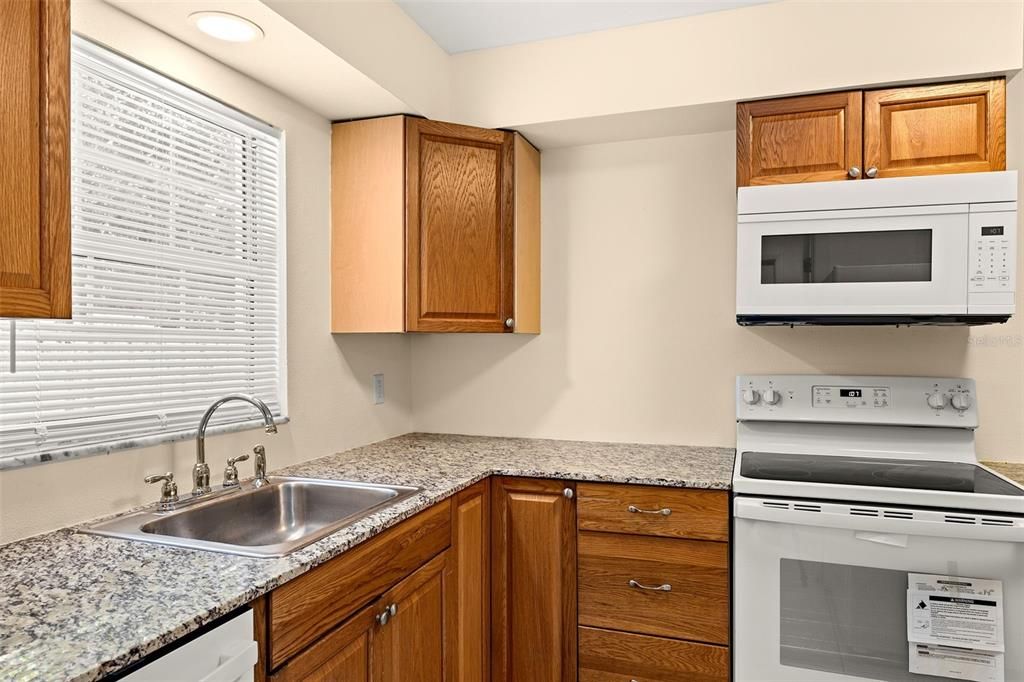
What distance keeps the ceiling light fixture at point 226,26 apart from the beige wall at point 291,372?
0.44ft

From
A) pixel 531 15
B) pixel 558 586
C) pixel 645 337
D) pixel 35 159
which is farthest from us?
pixel 645 337

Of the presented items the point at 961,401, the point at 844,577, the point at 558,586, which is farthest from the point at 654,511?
the point at 961,401

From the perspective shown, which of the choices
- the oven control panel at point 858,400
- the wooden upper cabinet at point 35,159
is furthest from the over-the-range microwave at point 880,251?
the wooden upper cabinet at point 35,159

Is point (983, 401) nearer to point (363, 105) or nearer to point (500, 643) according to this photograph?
point (500, 643)

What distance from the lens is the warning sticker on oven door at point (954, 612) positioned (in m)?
1.73

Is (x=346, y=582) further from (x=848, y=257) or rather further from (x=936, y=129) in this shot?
(x=936, y=129)

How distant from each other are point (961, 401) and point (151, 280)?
2468 millimetres

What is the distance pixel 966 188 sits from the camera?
77.1 inches

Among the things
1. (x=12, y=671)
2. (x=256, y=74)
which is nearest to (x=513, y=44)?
A: (x=256, y=74)

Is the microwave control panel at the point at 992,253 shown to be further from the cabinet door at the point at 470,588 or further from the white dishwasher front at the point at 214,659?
the white dishwasher front at the point at 214,659

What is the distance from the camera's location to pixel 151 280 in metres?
1.73

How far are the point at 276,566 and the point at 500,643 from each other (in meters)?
1.16

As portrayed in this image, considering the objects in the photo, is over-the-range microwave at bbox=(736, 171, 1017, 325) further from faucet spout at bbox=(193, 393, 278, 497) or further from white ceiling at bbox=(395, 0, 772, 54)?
faucet spout at bbox=(193, 393, 278, 497)

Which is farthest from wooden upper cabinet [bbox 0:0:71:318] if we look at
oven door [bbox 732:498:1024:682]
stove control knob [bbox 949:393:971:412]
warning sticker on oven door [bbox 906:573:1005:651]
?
stove control knob [bbox 949:393:971:412]
